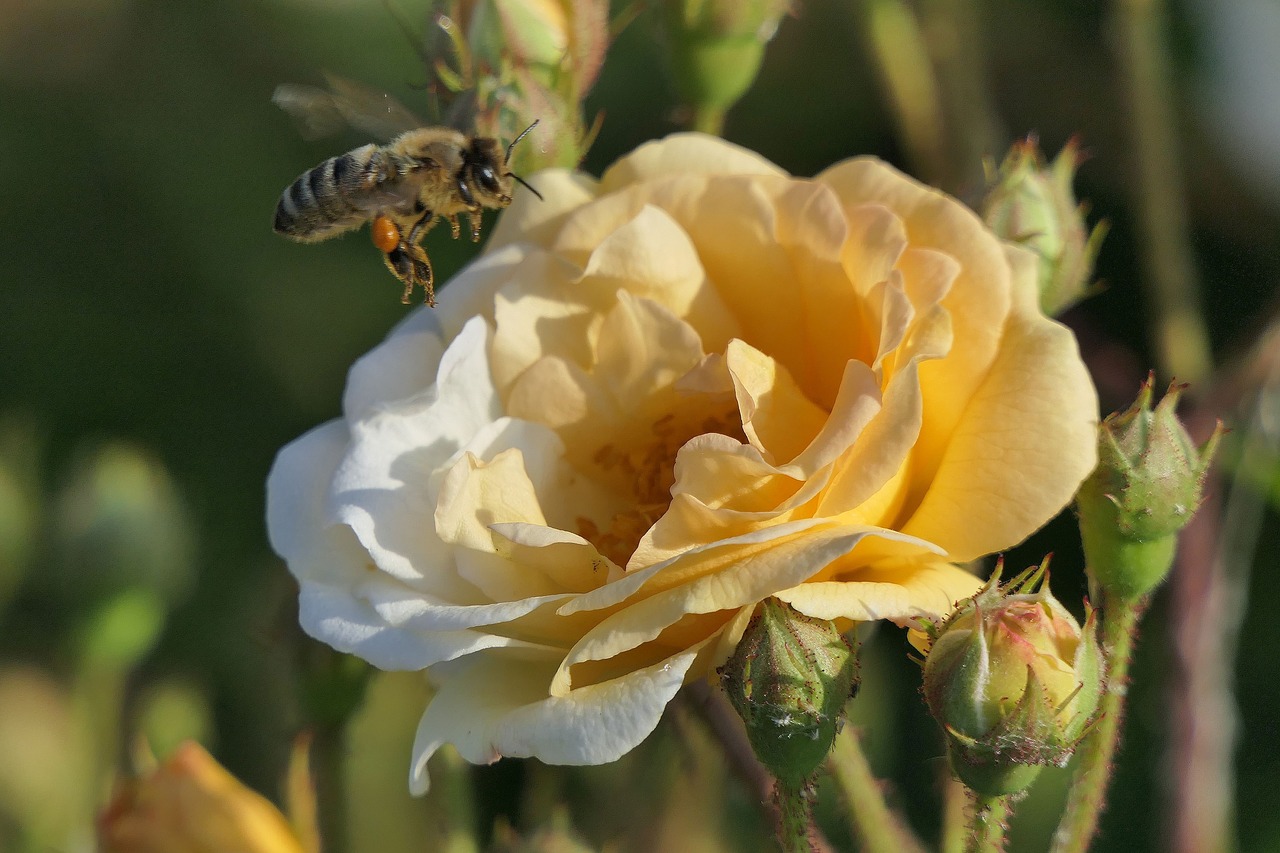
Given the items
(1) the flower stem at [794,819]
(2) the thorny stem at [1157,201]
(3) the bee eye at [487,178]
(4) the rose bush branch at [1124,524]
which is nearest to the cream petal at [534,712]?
(1) the flower stem at [794,819]

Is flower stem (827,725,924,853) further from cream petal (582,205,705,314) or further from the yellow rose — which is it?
cream petal (582,205,705,314)

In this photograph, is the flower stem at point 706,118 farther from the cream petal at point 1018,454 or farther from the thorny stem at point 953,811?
the thorny stem at point 953,811

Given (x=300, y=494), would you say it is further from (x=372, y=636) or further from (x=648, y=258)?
(x=648, y=258)

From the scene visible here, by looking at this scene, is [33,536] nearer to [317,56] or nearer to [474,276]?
[474,276]

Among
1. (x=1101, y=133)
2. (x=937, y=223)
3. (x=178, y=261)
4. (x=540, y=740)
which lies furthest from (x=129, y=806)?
(x=1101, y=133)

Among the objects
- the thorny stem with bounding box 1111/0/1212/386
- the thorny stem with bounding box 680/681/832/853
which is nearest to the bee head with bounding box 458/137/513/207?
the thorny stem with bounding box 680/681/832/853

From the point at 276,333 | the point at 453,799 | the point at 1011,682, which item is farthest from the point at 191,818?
the point at 276,333
